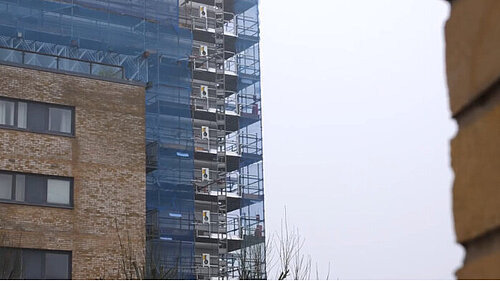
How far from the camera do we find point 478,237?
43.1 inches

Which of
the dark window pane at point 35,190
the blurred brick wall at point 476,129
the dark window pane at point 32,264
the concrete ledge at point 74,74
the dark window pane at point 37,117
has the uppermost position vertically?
the concrete ledge at point 74,74

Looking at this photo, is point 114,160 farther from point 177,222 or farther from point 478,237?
point 478,237

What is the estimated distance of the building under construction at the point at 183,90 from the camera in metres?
36.3

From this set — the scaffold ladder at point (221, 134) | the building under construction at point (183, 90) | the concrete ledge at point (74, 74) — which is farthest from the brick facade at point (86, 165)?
the scaffold ladder at point (221, 134)

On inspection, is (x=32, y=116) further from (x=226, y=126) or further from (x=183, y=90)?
(x=226, y=126)

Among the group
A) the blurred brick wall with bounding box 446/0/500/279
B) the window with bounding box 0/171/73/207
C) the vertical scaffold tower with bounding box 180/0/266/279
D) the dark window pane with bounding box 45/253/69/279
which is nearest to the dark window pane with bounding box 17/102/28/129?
the window with bounding box 0/171/73/207

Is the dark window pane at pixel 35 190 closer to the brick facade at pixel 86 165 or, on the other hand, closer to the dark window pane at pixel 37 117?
the brick facade at pixel 86 165

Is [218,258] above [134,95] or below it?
below

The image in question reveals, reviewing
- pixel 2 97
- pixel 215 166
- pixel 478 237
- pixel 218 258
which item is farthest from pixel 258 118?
pixel 478 237

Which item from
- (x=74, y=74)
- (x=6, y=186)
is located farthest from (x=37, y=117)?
(x=6, y=186)

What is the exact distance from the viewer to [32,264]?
88.0 feet

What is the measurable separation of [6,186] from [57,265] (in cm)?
263

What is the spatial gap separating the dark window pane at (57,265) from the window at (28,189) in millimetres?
1449

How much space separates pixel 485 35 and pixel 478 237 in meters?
0.22
